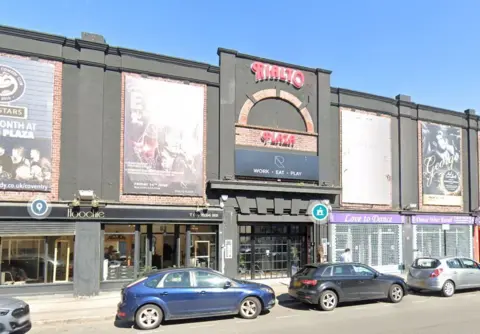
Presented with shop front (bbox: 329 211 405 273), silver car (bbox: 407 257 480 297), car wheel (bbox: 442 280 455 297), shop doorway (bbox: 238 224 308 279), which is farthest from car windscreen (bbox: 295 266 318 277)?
shop front (bbox: 329 211 405 273)

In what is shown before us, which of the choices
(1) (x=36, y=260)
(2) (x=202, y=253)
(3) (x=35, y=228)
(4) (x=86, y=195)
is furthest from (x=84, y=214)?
(2) (x=202, y=253)

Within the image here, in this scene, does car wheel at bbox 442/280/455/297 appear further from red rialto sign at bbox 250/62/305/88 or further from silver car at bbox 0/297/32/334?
silver car at bbox 0/297/32/334

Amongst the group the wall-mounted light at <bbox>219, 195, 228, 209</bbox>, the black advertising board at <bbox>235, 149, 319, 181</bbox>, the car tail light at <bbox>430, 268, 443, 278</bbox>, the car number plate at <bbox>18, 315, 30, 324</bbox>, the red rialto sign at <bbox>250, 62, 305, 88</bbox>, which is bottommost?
the car number plate at <bbox>18, 315, 30, 324</bbox>

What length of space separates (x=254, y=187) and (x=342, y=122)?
5927 millimetres

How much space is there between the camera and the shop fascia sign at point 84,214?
14641 millimetres

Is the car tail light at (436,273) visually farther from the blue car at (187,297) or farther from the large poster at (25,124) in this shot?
the large poster at (25,124)

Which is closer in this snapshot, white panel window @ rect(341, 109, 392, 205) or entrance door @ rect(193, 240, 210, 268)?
entrance door @ rect(193, 240, 210, 268)

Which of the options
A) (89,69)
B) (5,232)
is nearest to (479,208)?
(89,69)

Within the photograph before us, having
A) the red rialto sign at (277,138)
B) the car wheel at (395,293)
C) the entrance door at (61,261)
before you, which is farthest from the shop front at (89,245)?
the car wheel at (395,293)

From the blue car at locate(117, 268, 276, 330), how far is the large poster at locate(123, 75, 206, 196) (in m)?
5.80

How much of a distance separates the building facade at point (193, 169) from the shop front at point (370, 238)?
0.23 ft

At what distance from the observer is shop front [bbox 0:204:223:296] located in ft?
46.5

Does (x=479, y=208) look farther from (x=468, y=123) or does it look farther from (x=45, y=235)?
(x=45, y=235)

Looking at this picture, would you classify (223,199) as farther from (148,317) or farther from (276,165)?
(148,317)
